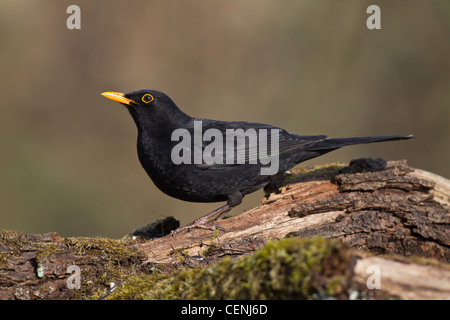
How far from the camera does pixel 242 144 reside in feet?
16.9

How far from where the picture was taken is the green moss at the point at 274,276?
2383 mm

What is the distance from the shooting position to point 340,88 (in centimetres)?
887

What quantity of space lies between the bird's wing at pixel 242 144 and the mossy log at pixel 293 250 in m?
0.44

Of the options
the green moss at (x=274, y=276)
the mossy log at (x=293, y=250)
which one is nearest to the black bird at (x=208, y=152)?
the mossy log at (x=293, y=250)

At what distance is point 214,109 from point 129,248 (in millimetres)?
5326

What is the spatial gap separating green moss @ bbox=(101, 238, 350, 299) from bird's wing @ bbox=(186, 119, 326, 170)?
209 centimetres

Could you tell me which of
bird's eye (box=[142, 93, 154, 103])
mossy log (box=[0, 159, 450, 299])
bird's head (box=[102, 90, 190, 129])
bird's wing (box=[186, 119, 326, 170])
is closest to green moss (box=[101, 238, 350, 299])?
mossy log (box=[0, 159, 450, 299])

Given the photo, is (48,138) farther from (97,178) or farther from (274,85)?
(274,85)

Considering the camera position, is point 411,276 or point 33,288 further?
point 33,288

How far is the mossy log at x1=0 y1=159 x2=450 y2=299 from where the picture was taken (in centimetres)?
250

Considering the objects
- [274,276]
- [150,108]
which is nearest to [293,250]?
[274,276]

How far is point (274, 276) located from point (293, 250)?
0.62ft
